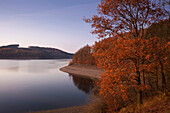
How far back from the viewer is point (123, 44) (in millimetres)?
6328

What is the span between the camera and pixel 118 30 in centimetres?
790

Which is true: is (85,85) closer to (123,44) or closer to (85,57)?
(123,44)

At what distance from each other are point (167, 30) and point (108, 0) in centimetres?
877

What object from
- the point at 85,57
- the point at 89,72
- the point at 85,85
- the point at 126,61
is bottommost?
the point at 85,85

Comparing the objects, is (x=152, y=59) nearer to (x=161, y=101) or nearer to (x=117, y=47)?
(x=117, y=47)

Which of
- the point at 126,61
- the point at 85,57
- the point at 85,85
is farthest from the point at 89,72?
the point at 126,61

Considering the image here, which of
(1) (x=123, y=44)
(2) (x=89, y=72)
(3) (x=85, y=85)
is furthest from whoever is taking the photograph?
(2) (x=89, y=72)

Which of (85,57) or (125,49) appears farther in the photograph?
(85,57)

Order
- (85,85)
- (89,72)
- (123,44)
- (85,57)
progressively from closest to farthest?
(123,44) → (85,85) → (89,72) → (85,57)

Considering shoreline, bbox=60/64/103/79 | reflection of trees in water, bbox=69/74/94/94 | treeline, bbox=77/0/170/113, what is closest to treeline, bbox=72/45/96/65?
shoreline, bbox=60/64/103/79

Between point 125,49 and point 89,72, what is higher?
point 125,49

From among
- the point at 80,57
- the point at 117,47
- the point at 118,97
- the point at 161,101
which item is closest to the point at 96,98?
the point at 118,97

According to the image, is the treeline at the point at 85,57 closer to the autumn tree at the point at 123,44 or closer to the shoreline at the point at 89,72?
the shoreline at the point at 89,72

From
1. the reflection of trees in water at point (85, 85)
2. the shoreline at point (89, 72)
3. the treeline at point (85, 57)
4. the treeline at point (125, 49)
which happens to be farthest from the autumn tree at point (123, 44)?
the treeline at point (85, 57)
